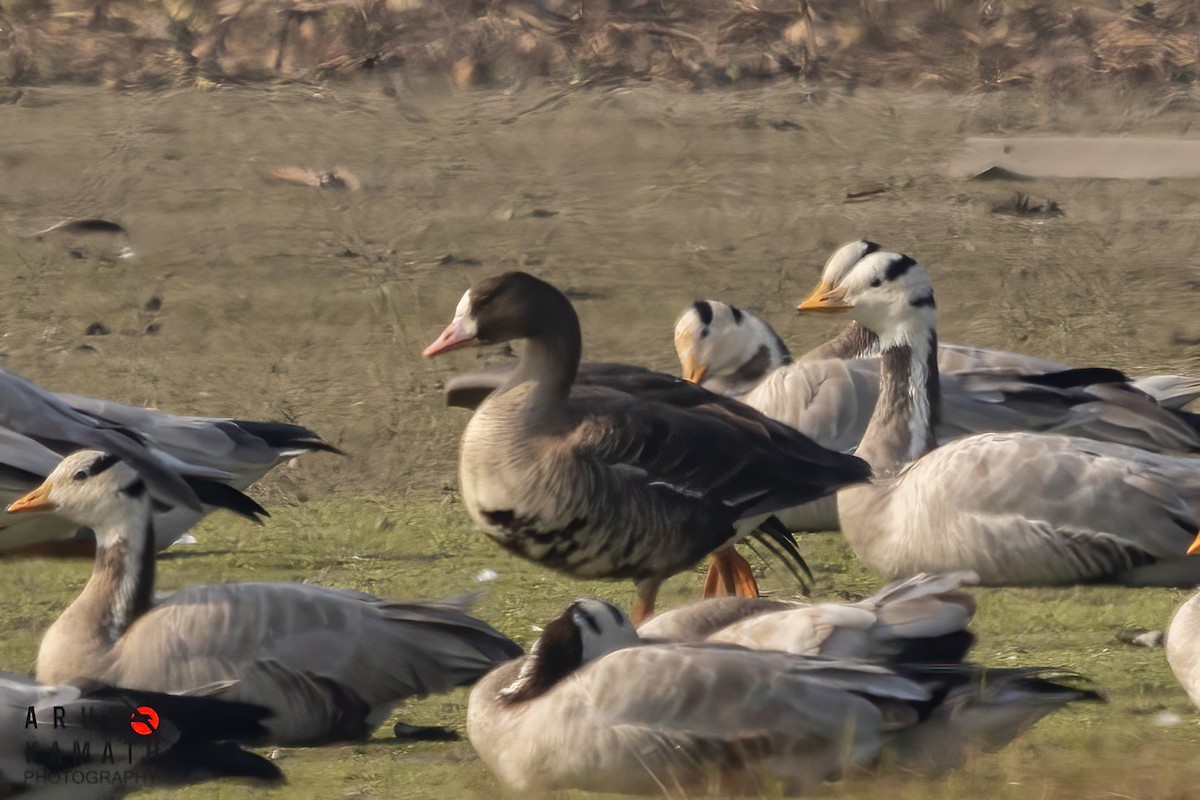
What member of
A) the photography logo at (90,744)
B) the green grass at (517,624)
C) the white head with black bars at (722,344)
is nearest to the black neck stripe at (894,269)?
the green grass at (517,624)

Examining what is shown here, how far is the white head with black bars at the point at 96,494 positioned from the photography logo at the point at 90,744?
1042 mm

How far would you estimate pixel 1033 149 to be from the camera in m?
12.3

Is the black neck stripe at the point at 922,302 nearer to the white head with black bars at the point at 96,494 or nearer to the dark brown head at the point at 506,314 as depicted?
the dark brown head at the point at 506,314

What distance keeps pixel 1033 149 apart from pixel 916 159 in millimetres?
751

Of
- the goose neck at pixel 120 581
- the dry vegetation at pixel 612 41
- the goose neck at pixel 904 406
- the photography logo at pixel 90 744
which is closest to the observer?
the photography logo at pixel 90 744

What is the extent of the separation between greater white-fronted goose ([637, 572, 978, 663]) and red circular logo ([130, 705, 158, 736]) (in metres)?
1.26

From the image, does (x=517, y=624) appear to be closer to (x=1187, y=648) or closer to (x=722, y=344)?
(x=1187, y=648)

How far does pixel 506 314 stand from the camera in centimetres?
632

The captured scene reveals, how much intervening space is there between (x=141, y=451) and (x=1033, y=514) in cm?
295

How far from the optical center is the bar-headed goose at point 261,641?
5.04m

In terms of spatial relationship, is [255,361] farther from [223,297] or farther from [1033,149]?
[1033,149]

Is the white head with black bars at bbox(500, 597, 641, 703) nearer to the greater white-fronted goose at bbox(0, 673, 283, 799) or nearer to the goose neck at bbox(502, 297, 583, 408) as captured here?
the greater white-fronted goose at bbox(0, 673, 283, 799)

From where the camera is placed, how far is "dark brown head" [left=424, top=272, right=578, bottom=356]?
6.32 m

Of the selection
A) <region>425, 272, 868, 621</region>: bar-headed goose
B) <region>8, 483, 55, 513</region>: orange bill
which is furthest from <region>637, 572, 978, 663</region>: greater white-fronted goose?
<region>8, 483, 55, 513</region>: orange bill
